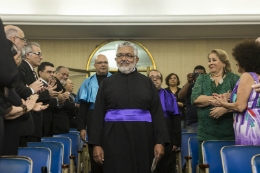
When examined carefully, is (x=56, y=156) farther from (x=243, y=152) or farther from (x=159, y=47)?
(x=159, y=47)

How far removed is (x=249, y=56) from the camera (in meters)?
2.49

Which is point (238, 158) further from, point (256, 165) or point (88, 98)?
point (88, 98)

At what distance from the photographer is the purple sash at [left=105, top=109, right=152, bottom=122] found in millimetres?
2334

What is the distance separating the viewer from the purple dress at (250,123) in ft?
7.52

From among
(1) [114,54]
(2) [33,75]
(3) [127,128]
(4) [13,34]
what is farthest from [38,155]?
(1) [114,54]

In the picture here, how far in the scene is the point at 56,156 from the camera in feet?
8.82

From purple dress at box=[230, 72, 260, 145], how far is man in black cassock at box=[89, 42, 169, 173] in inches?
23.5

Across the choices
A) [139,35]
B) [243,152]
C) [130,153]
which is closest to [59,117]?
[130,153]

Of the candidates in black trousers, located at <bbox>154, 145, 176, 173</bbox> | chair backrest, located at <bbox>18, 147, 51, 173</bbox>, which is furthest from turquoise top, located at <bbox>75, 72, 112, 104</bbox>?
chair backrest, located at <bbox>18, 147, 51, 173</bbox>

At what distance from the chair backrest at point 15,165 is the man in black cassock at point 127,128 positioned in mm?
705

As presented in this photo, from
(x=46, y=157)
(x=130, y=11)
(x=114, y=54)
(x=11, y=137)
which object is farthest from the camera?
(x=114, y=54)

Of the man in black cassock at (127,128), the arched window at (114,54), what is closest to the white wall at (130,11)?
the arched window at (114,54)

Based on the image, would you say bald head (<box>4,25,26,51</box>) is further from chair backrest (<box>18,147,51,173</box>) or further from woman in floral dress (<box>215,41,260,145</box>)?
woman in floral dress (<box>215,41,260,145</box>)

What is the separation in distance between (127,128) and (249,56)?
1197 millimetres
